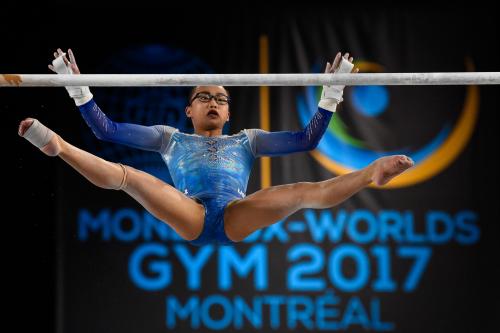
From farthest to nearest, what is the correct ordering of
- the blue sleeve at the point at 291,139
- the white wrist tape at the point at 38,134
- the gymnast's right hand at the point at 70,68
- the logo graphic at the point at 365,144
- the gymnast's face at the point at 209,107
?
1. the logo graphic at the point at 365,144
2. the gymnast's face at the point at 209,107
3. the blue sleeve at the point at 291,139
4. the gymnast's right hand at the point at 70,68
5. the white wrist tape at the point at 38,134

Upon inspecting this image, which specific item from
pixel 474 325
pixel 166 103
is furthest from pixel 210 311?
pixel 474 325

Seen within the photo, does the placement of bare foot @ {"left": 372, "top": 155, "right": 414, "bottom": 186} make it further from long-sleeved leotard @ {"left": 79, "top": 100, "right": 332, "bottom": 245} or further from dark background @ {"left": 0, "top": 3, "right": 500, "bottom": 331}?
dark background @ {"left": 0, "top": 3, "right": 500, "bottom": 331}

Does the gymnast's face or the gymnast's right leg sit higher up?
the gymnast's face

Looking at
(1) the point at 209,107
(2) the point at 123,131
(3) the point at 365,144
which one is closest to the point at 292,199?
(1) the point at 209,107

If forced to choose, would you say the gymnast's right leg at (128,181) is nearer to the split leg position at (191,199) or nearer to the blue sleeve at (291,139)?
the split leg position at (191,199)

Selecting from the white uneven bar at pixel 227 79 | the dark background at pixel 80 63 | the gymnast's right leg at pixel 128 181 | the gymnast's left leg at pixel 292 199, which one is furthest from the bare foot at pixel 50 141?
the dark background at pixel 80 63

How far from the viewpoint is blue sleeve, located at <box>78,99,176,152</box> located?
391 cm

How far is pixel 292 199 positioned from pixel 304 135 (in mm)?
565

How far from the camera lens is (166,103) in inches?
221

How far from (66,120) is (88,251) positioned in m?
0.99

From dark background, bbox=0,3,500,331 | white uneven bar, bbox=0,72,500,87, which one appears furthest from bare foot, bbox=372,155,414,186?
dark background, bbox=0,3,500,331

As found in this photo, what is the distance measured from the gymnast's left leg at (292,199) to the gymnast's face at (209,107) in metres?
0.68

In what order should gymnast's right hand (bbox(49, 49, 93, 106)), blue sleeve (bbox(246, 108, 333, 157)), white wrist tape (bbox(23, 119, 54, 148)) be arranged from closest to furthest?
white wrist tape (bbox(23, 119, 54, 148))
gymnast's right hand (bbox(49, 49, 93, 106))
blue sleeve (bbox(246, 108, 333, 157))

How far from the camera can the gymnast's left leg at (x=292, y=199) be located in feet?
11.3
